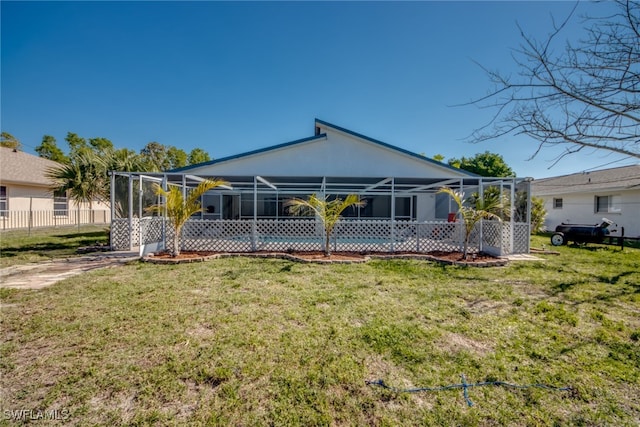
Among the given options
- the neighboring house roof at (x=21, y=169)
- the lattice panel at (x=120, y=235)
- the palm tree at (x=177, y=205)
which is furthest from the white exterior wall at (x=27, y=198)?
the palm tree at (x=177, y=205)

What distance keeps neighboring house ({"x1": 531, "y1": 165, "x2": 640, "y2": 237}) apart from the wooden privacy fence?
1183 inches

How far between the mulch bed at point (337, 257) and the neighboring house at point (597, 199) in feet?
35.5

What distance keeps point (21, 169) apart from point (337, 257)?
2312cm

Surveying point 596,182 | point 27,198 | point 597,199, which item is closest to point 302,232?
point 597,199

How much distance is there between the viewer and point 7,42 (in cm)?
1075

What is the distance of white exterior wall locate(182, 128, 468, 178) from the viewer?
10281mm

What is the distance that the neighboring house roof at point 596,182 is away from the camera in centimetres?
1511

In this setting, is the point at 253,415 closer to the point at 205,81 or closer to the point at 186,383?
the point at 186,383

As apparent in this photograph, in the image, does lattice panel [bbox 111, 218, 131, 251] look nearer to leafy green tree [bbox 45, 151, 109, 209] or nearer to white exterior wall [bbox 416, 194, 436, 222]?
leafy green tree [bbox 45, 151, 109, 209]

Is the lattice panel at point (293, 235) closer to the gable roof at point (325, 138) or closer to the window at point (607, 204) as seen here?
the gable roof at point (325, 138)

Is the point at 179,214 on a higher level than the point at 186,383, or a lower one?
higher

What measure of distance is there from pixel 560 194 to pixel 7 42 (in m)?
30.4

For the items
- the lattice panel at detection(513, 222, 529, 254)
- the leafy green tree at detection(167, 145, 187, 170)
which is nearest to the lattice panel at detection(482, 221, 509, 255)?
the lattice panel at detection(513, 222, 529, 254)

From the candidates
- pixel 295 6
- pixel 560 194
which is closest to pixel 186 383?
pixel 295 6
